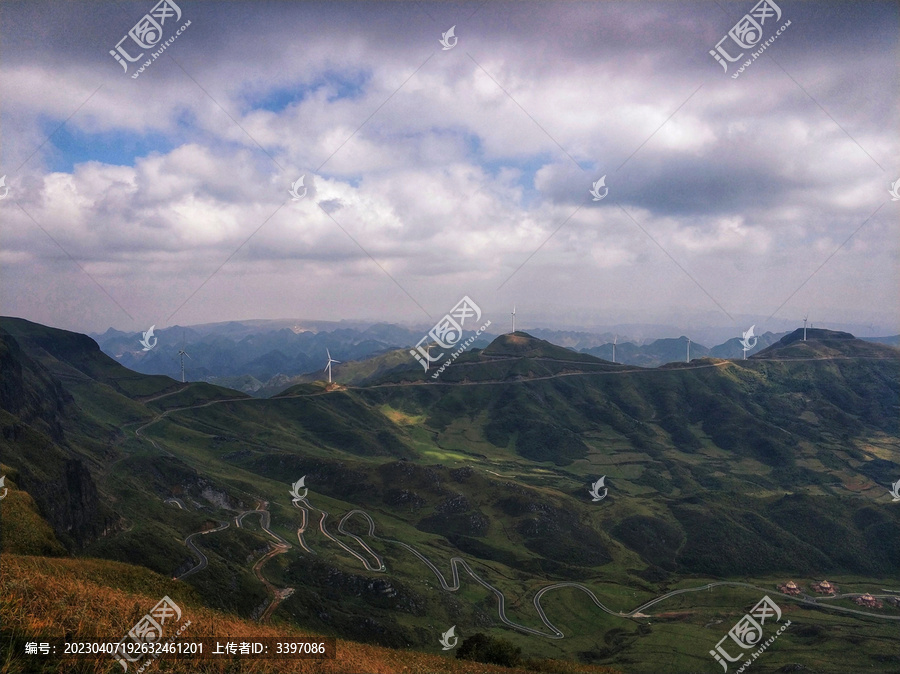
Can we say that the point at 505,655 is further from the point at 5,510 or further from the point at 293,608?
the point at 5,510

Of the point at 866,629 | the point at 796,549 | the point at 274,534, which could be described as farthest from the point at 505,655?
the point at 796,549

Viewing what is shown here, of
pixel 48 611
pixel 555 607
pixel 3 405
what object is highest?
pixel 3 405

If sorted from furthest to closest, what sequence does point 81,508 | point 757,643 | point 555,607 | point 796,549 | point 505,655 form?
1. point 796,549
2. point 555,607
3. point 757,643
4. point 81,508
5. point 505,655

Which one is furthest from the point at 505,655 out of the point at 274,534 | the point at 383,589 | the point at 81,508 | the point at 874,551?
the point at 874,551

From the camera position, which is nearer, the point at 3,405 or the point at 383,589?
the point at 383,589

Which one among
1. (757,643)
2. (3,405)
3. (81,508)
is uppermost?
(3,405)

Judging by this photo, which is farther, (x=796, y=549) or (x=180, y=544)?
(x=796, y=549)

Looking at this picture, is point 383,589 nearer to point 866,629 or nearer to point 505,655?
point 505,655

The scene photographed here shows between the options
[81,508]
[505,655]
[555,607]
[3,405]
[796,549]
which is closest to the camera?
[505,655]

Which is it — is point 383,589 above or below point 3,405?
below
